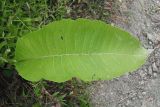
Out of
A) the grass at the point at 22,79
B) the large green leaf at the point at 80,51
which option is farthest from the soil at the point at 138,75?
the large green leaf at the point at 80,51

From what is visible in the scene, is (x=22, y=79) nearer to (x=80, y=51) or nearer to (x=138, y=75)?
(x=80, y=51)

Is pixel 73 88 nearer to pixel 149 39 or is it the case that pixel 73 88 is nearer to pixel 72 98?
pixel 72 98

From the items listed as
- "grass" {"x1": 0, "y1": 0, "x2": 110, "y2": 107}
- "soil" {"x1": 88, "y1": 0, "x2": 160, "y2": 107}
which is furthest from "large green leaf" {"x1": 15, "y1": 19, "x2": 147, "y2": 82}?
"soil" {"x1": 88, "y1": 0, "x2": 160, "y2": 107}

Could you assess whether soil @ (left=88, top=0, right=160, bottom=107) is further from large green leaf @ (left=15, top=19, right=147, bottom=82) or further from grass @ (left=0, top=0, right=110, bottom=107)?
large green leaf @ (left=15, top=19, right=147, bottom=82)

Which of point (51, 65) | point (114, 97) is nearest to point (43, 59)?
point (51, 65)

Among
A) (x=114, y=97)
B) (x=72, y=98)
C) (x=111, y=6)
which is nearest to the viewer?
(x=72, y=98)

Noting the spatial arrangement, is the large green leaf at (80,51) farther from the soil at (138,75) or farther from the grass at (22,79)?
the soil at (138,75)

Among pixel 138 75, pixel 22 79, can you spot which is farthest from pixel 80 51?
pixel 138 75
